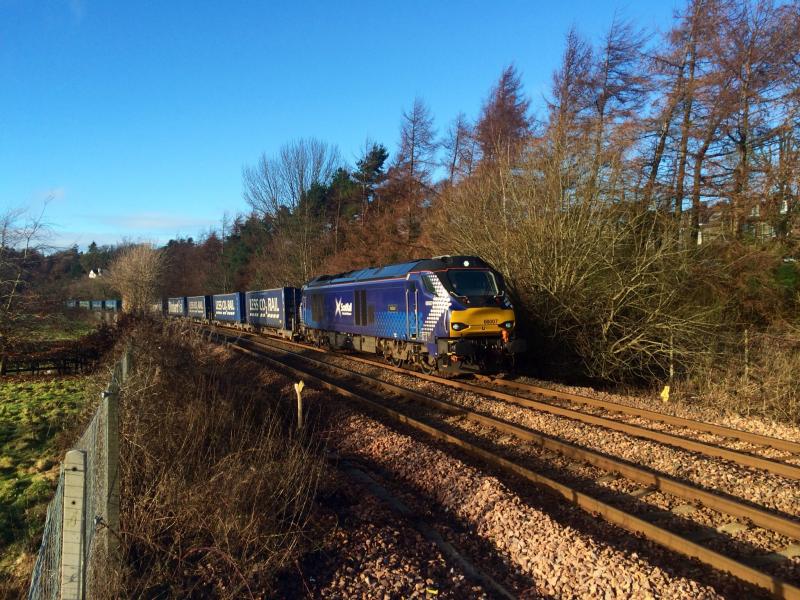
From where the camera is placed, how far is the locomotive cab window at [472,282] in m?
13.7

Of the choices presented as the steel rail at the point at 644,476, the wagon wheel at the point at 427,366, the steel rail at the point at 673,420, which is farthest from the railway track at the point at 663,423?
the wagon wheel at the point at 427,366

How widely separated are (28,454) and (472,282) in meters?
9.87

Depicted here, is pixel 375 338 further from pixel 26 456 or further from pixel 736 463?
pixel 736 463

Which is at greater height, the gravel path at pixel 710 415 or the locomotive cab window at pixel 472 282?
the locomotive cab window at pixel 472 282

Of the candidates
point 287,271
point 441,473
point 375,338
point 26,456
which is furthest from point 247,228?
point 441,473

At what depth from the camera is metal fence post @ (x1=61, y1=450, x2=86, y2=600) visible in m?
2.63

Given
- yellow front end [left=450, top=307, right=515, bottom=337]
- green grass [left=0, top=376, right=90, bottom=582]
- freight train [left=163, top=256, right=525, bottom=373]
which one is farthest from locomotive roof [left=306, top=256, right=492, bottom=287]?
green grass [left=0, top=376, right=90, bottom=582]

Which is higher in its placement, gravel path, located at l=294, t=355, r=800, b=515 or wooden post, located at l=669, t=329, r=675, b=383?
wooden post, located at l=669, t=329, r=675, b=383

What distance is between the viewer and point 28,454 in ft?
35.8

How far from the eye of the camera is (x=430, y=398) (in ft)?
37.9

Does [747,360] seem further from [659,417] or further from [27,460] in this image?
[27,460]

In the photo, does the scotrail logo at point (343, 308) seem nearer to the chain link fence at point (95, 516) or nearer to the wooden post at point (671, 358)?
the wooden post at point (671, 358)

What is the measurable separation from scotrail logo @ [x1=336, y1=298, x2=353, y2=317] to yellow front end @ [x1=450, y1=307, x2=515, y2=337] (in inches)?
250

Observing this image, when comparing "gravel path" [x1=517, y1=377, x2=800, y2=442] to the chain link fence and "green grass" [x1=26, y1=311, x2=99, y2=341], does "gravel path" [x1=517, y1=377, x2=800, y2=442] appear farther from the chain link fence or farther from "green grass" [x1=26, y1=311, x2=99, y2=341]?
"green grass" [x1=26, y1=311, x2=99, y2=341]
